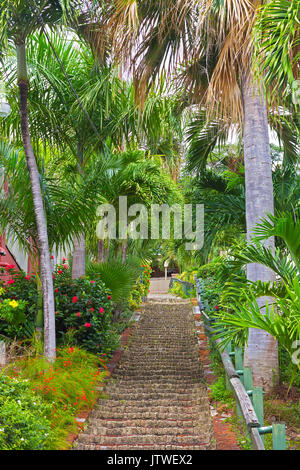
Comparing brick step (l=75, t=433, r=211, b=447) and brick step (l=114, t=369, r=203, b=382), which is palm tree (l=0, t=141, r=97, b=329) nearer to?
brick step (l=114, t=369, r=203, b=382)

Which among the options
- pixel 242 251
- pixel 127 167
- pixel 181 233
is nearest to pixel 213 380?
pixel 242 251

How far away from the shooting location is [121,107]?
9219 mm

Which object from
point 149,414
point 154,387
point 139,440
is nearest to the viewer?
point 139,440

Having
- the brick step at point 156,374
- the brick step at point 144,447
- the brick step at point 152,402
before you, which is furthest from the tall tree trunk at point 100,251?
the brick step at point 144,447

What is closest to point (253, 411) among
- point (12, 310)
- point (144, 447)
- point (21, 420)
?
point (144, 447)

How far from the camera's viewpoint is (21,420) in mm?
4277

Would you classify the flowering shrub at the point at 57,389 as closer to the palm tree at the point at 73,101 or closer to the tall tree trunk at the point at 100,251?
the palm tree at the point at 73,101

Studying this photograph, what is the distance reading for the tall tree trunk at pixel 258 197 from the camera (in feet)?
20.7

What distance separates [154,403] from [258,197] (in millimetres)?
3018

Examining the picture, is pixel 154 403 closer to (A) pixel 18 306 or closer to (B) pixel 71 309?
(B) pixel 71 309

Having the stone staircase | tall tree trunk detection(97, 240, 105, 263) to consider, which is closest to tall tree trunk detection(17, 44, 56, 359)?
the stone staircase

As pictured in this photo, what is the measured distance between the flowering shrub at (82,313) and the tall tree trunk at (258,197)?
258cm
